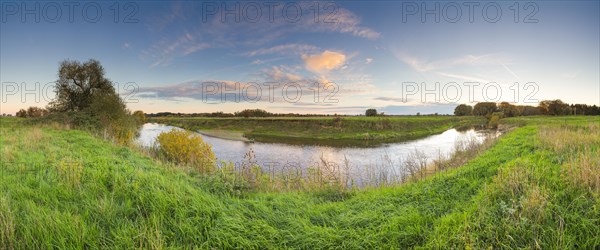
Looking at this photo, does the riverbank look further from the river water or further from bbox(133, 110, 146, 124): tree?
bbox(133, 110, 146, 124): tree

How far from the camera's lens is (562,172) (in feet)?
21.1

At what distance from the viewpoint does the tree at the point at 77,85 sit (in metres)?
30.0

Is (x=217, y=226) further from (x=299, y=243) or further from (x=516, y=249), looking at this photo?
(x=516, y=249)

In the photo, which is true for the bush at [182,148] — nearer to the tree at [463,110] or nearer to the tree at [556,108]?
the tree at [556,108]

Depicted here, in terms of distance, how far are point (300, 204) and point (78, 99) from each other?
113 feet

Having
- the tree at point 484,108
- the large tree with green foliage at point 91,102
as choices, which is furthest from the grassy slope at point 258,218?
the tree at point 484,108

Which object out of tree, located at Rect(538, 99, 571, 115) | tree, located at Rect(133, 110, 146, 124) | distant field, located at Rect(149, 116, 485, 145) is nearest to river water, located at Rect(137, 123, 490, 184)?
tree, located at Rect(133, 110, 146, 124)

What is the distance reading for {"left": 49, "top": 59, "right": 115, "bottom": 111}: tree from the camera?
30000mm

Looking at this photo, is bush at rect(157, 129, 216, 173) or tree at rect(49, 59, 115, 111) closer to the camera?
bush at rect(157, 129, 216, 173)

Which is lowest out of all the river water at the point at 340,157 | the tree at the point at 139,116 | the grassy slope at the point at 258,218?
the river water at the point at 340,157

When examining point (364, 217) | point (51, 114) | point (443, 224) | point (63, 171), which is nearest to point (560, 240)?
point (443, 224)

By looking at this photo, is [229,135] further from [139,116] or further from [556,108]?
[556,108]

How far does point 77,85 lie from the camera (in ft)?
101

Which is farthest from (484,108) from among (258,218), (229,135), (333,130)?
(258,218)
